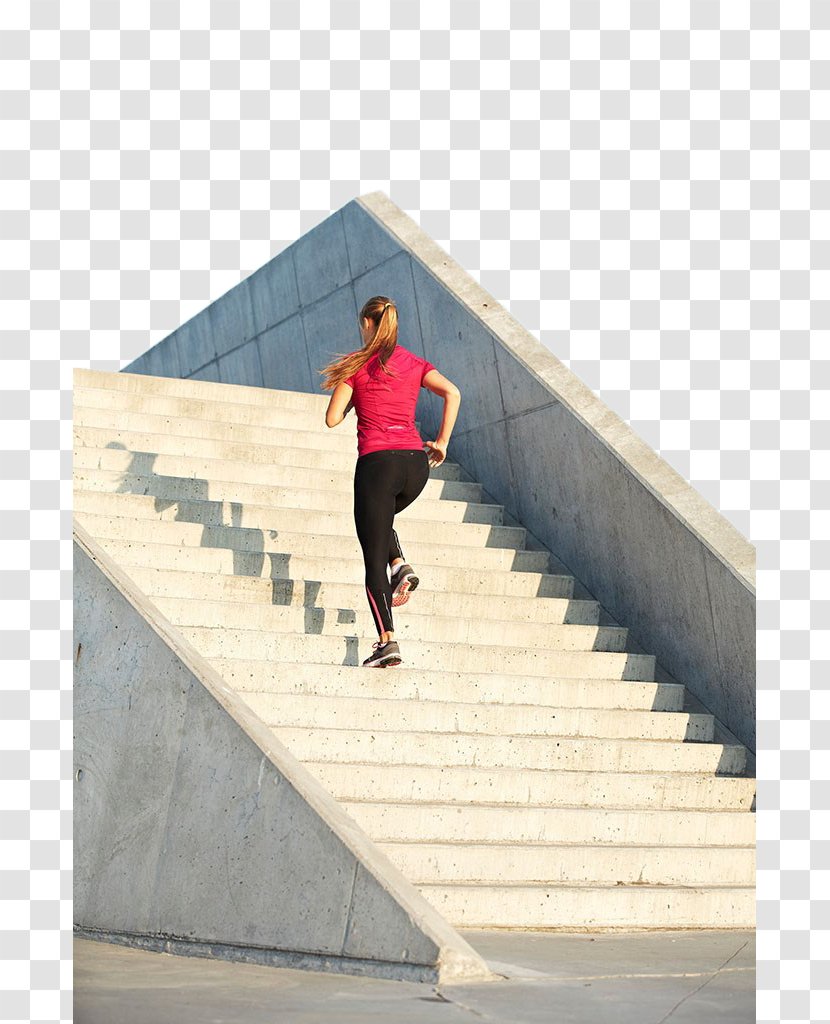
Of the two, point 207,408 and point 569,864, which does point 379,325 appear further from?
point 207,408

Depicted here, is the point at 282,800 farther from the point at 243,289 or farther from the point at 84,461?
the point at 243,289

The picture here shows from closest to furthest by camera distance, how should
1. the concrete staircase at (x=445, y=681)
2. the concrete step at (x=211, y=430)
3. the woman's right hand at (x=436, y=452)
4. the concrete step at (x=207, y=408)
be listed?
the concrete staircase at (x=445, y=681), the woman's right hand at (x=436, y=452), the concrete step at (x=211, y=430), the concrete step at (x=207, y=408)

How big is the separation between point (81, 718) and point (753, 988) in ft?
9.65

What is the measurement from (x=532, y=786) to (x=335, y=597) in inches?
74.7

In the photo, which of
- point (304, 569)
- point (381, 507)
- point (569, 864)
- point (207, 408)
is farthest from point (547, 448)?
point (569, 864)

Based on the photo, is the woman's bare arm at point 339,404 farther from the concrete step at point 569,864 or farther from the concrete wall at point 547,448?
the concrete step at point 569,864

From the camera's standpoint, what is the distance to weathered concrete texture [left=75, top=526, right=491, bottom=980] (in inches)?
188

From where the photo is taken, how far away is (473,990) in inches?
175

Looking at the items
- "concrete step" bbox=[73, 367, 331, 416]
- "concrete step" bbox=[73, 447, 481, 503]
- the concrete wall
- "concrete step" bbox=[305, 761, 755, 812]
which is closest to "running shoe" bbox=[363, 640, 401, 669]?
"concrete step" bbox=[305, 761, 755, 812]

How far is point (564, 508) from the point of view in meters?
9.15

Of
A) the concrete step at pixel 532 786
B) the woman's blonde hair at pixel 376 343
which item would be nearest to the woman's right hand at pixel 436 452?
the woman's blonde hair at pixel 376 343

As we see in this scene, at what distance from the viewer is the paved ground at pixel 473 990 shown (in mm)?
4105

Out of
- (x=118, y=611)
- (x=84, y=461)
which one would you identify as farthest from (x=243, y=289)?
(x=118, y=611)

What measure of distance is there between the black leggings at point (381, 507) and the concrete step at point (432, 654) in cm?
33
